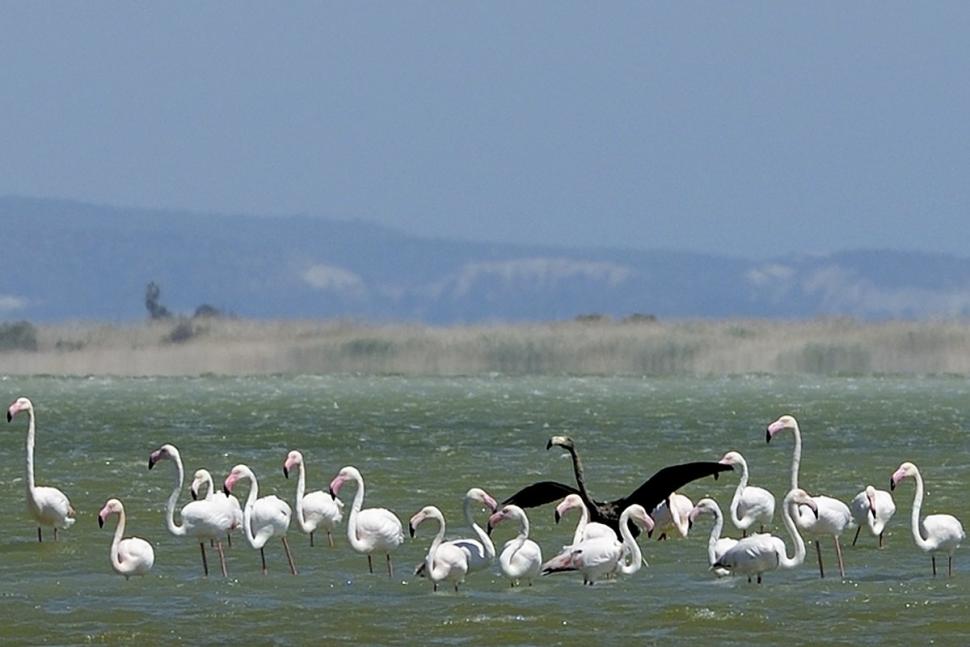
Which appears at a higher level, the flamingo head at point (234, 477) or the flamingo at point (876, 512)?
the flamingo head at point (234, 477)

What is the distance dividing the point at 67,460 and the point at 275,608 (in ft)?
42.4

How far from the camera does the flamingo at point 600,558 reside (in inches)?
599

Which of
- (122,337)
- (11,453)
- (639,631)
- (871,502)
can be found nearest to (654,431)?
(11,453)

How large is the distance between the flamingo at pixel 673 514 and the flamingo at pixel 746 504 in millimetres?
337

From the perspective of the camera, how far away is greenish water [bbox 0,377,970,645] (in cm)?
1382

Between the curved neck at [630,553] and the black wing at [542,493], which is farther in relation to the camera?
the black wing at [542,493]

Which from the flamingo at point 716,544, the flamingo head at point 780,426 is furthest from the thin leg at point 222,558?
the flamingo head at point 780,426

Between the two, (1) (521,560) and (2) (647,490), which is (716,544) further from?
(2) (647,490)

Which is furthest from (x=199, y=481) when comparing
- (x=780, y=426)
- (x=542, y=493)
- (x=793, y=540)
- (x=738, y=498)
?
(x=793, y=540)

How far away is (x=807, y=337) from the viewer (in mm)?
61094

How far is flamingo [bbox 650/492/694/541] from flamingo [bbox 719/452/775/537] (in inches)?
13.3

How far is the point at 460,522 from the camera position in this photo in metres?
18.9

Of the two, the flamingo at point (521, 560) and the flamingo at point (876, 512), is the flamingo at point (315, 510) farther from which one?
the flamingo at point (876, 512)

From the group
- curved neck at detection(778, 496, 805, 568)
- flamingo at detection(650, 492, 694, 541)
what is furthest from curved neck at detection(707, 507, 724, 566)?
flamingo at detection(650, 492, 694, 541)
